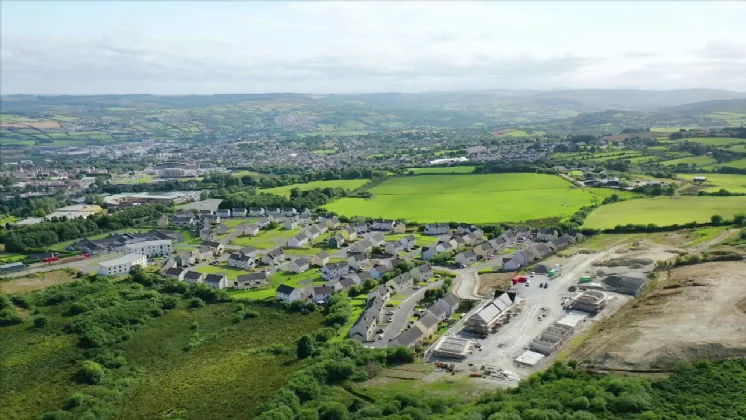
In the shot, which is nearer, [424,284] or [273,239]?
[424,284]

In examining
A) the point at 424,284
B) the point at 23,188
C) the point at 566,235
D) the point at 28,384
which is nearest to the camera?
the point at 28,384

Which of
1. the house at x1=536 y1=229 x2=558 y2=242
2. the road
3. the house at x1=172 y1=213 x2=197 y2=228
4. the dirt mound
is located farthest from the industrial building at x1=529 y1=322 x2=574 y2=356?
the house at x1=172 y1=213 x2=197 y2=228

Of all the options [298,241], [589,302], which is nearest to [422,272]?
[589,302]

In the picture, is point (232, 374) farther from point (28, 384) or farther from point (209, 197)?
point (209, 197)

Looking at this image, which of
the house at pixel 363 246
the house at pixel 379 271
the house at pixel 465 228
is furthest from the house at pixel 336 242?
the house at pixel 465 228

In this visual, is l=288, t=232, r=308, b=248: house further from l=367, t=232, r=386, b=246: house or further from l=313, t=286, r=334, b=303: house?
l=313, t=286, r=334, b=303: house

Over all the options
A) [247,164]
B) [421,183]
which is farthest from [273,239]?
[247,164]
